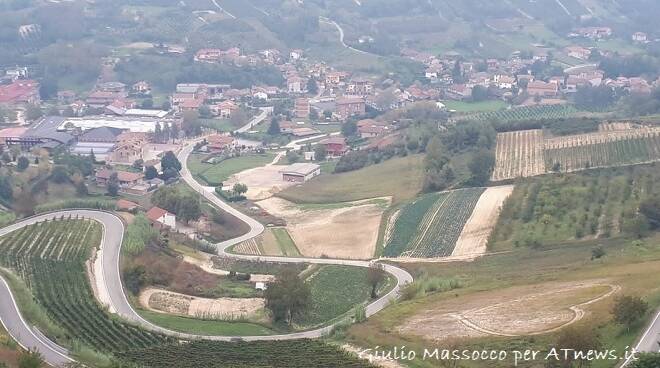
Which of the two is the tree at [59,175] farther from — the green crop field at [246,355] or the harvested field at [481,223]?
the green crop field at [246,355]

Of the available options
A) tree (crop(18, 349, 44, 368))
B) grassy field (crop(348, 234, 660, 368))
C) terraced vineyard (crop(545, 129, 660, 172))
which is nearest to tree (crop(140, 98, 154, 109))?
terraced vineyard (crop(545, 129, 660, 172))

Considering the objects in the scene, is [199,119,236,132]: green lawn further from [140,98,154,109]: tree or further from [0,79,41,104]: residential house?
[0,79,41,104]: residential house

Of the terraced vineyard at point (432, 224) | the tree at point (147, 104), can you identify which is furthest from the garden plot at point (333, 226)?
the tree at point (147, 104)

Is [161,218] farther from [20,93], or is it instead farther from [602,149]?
[20,93]

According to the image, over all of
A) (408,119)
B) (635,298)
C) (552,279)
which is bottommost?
(408,119)

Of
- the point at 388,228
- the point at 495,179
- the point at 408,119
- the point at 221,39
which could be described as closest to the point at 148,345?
the point at 388,228

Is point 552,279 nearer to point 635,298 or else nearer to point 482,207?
point 635,298
